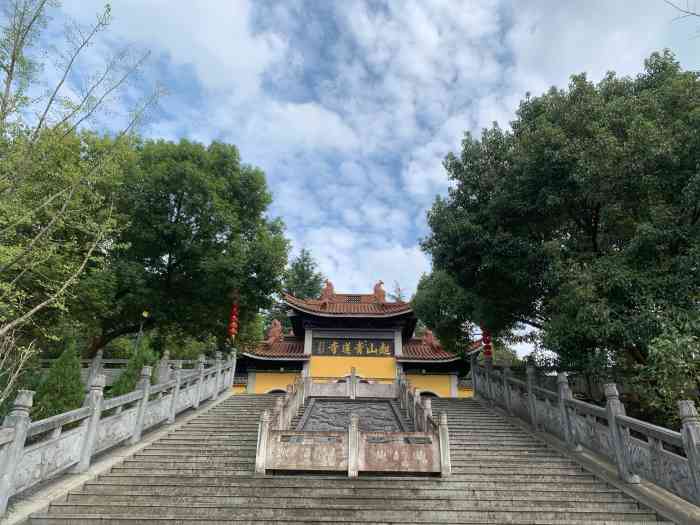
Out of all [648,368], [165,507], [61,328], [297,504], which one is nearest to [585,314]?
[648,368]

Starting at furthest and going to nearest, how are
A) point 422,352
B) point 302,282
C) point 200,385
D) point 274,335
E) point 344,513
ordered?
point 302,282
point 274,335
point 422,352
point 200,385
point 344,513

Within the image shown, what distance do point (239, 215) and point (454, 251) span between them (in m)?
8.78

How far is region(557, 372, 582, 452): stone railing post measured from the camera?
290 inches

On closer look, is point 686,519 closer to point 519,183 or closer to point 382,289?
point 519,183

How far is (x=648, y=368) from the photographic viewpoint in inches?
229

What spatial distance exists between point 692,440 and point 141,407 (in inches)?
343

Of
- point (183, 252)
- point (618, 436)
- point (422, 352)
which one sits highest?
point (183, 252)

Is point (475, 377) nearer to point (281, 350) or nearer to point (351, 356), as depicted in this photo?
point (351, 356)

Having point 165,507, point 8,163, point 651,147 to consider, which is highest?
point 651,147

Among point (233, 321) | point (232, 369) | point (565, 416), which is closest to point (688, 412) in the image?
point (565, 416)

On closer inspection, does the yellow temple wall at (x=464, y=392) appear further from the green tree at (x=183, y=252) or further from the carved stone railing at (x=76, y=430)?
the carved stone railing at (x=76, y=430)

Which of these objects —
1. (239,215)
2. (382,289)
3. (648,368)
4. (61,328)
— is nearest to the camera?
(648,368)

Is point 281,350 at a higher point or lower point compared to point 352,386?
higher

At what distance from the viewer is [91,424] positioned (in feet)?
20.4
